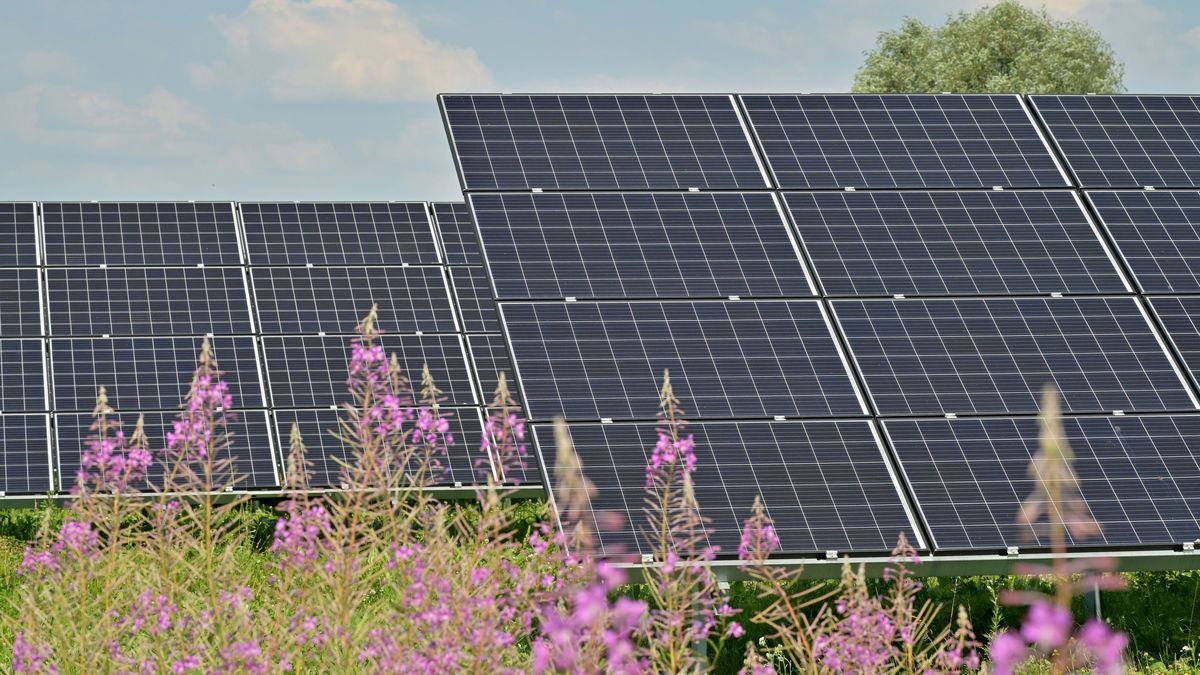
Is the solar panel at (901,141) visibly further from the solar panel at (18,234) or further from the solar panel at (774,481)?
the solar panel at (18,234)

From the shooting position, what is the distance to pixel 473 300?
67.9ft

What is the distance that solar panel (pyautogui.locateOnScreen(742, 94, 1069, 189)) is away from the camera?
14.0 metres

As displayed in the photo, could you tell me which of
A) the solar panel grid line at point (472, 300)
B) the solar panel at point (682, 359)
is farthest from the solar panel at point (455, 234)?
the solar panel at point (682, 359)

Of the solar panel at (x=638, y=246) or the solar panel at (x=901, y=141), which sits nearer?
the solar panel at (x=638, y=246)

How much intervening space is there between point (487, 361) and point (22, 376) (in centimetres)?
579

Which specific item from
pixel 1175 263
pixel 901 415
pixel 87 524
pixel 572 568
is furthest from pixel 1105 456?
pixel 87 524

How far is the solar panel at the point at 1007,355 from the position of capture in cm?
1145

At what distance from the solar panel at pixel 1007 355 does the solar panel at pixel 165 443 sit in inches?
307

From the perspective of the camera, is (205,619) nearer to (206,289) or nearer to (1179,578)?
(1179,578)

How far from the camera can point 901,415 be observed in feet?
36.7

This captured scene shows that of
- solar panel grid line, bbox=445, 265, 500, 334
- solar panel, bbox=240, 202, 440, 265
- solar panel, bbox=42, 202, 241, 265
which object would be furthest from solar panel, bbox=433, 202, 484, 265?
solar panel, bbox=42, 202, 241, 265

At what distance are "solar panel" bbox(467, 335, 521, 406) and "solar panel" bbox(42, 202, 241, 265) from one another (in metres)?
3.84

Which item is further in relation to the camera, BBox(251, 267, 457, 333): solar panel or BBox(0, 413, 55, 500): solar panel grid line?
BBox(251, 267, 457, 333): solar panel

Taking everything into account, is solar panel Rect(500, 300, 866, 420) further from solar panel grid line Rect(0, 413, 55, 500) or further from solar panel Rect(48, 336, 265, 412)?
solar panel grid line Rect(0, 413, 55, 500)
